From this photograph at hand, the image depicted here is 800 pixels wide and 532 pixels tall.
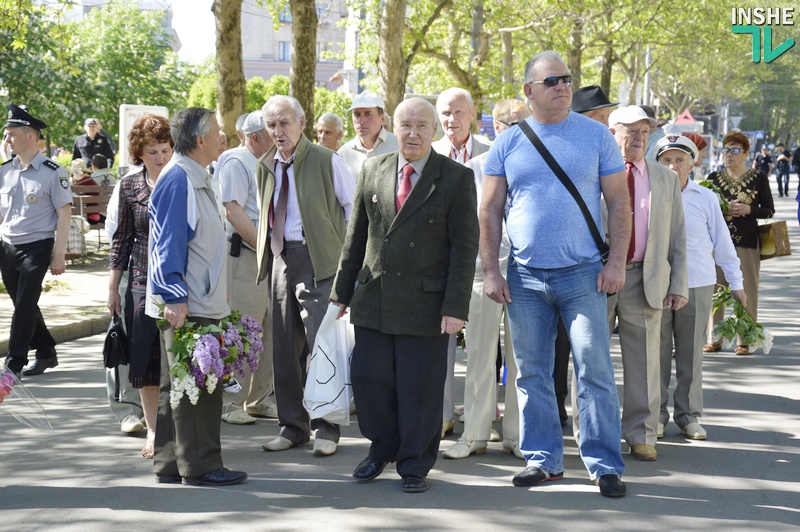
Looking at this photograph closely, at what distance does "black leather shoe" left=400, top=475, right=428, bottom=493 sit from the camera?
20.6ft

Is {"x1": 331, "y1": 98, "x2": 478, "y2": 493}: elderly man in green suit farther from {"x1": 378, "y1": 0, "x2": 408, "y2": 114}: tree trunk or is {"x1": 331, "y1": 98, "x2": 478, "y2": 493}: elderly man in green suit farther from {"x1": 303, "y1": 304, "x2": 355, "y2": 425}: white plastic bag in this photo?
{"x1": 378, "y1": 0, "x2": 408, "y2": 114}: tree trunk

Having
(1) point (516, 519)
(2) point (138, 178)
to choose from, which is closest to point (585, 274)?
(1) point (516, 519)

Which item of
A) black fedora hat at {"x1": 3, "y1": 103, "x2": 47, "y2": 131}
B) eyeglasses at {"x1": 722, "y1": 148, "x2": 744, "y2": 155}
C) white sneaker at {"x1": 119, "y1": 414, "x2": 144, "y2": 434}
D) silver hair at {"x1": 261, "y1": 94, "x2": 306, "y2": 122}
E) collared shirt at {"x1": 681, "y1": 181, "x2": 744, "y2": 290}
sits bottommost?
white sneaker at {"x1": 119, "y1": 414, "x2": 144, "y2": 434}

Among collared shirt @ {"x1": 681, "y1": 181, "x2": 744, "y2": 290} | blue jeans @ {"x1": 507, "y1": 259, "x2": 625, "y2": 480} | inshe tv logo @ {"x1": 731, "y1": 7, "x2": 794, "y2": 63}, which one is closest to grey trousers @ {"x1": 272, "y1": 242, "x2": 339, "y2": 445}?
blue jeans @ {"x1": 507, "y1": 259, "x2": 625, "y2": 480}

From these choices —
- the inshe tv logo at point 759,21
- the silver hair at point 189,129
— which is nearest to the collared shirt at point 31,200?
the silver hair at point 189,129

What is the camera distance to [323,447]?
281 inches

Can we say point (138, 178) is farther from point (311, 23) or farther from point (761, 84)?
point (761, 84)

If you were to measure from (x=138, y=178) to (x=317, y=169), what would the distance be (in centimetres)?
108

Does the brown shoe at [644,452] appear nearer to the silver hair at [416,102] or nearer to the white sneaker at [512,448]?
the white sneaker at [512,448]

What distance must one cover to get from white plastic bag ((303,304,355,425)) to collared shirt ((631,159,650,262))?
1.78 meters

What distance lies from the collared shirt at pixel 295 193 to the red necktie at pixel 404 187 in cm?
102

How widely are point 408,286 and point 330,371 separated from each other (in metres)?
0.84

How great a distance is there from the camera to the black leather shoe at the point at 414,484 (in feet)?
20.6

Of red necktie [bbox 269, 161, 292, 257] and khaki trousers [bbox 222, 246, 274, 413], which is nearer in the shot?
red necktie [bbox 269, 161, 292, 257]
